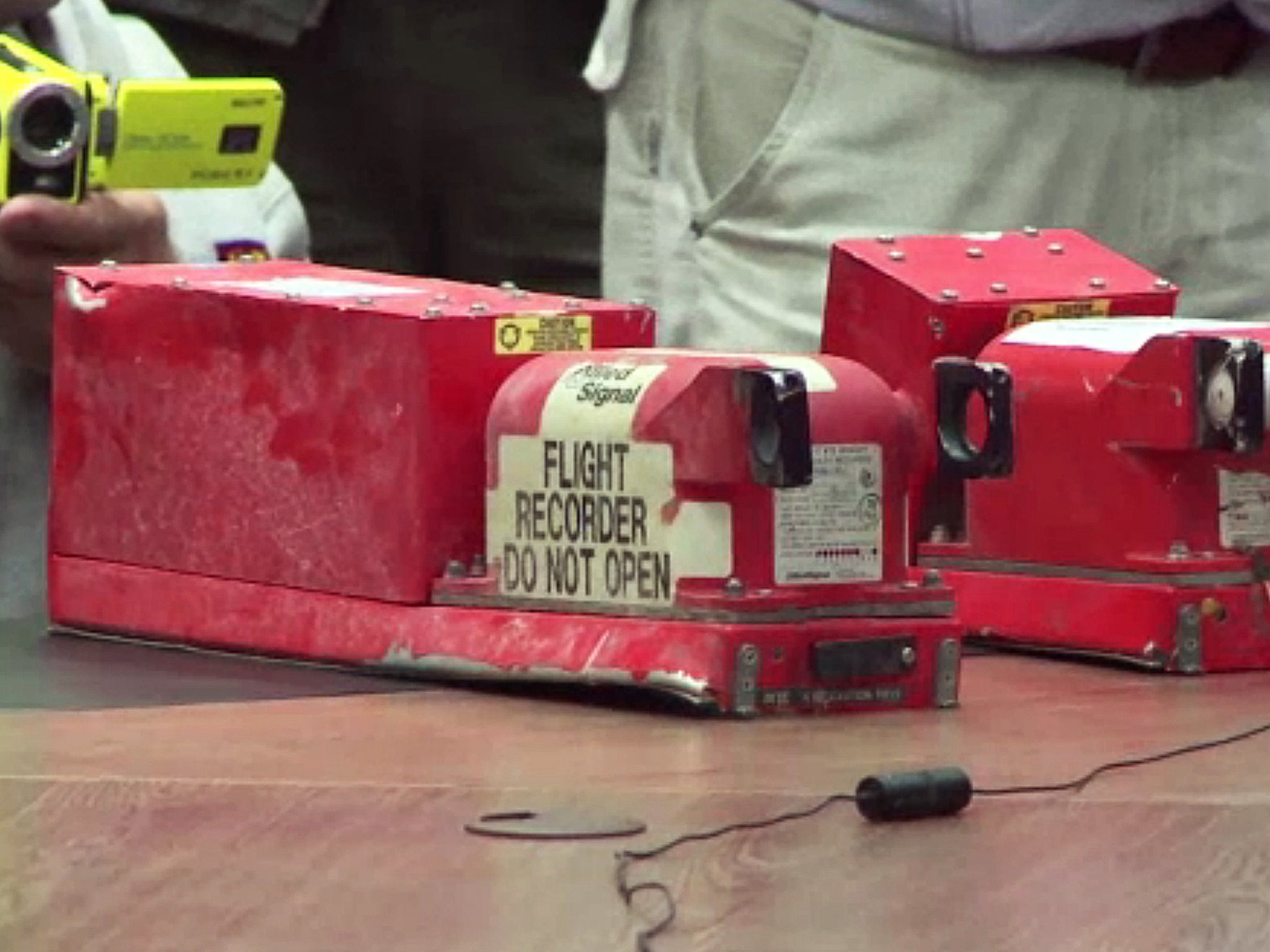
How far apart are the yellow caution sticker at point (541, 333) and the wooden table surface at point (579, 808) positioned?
201 millimetres

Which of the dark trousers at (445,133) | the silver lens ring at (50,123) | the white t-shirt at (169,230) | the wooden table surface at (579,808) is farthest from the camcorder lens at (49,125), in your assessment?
the dark trousers at (445,133)

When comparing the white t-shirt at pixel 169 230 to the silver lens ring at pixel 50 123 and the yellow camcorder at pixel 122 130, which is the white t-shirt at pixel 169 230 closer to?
the yellow camcorder at pixel 122 130

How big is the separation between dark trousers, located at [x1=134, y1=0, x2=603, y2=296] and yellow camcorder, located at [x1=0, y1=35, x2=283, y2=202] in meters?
1.18

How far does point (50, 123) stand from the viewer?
7.89 ft

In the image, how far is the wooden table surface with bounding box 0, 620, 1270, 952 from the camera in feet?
4.79

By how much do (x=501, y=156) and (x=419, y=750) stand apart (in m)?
2.08

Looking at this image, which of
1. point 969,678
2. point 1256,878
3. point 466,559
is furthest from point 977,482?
point 1256,878

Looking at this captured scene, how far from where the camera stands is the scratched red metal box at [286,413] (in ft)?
6.89

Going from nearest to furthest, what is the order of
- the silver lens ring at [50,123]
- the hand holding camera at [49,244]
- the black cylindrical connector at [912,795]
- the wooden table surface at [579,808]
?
the wooden table surface at [579,808]
the black cylindrical connector at [912,795]
the silver lens ring at [50,123]
the hand holding camera at [49,244]

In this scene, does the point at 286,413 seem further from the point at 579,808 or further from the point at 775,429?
the point at 579,808

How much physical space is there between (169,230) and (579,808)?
1.14 metres

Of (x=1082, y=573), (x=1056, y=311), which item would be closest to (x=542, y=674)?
(x=1082, y=573)

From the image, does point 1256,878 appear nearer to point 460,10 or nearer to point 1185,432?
point 1185,432

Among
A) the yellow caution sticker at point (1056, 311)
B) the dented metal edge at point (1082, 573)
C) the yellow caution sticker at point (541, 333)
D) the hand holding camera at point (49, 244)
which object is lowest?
the dented metal edge at point (1082, 573)
